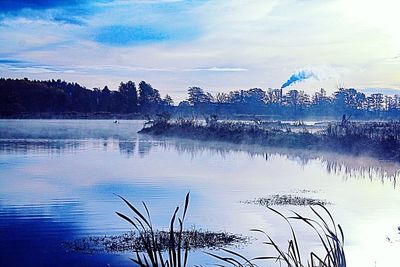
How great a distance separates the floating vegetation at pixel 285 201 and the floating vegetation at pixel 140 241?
72.7 inches

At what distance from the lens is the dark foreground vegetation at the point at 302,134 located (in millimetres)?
12797

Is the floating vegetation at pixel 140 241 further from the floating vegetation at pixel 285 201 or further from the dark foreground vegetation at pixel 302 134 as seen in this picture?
the dark foreground vegetation at pixel 302 134

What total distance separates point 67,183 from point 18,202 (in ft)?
5.24

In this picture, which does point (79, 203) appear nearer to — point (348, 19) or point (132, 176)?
point (132, 176)

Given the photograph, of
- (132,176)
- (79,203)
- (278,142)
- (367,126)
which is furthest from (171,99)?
(79,203)

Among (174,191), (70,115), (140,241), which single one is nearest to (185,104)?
(70,115)

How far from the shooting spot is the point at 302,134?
51.1 ft

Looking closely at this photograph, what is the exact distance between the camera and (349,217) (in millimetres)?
7152

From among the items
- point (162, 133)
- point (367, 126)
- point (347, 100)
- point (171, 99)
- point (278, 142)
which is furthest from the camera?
point (162, 133)

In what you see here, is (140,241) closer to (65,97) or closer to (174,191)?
(174,191)

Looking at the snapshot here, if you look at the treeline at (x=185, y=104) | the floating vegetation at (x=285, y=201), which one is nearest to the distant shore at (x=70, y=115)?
the treeline at (x=185, y=104)

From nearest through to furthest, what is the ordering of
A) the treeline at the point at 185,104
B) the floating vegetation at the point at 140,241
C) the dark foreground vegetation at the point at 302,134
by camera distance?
1. the floating vegetation at the point at 140,241
2. the dark foreground vegetation at the point at 302,134
3. the treeline at the point at 185,104

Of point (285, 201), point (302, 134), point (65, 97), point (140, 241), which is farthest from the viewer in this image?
point (65, 97)

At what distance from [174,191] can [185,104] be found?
34.6 feet
